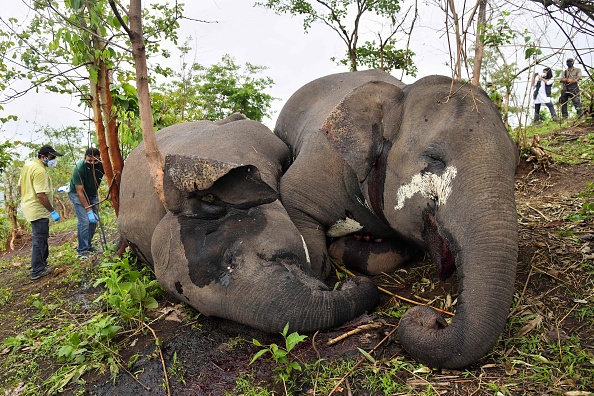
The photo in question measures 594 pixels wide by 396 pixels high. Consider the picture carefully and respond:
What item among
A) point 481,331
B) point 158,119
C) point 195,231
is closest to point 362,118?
point 195,231

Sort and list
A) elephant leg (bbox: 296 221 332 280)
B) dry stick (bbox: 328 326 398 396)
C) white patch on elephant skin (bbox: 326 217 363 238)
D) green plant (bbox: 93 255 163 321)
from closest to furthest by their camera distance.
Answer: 1. dry stick (bbox: 328 326 398 396)
2. green plant (bbox: 93 255 163 321)
3. elephant leg (bbox: 296 221 332 280)
4. white patch on elephant skin (bbox: 326 217 363 238)

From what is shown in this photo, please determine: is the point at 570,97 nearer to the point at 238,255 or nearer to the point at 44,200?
the point at 238,255

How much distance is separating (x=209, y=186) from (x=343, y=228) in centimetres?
135

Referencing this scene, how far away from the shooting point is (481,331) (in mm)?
2387

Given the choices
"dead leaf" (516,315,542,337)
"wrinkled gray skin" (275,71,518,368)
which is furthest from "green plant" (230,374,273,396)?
"dead leaf" (516,315,542,337)

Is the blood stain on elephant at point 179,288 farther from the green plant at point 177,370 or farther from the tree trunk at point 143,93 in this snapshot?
the tree trunk at point 143,93

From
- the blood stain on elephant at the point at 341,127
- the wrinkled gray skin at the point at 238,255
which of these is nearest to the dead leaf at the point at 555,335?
the wrinkled gray skin at the point at 238,255

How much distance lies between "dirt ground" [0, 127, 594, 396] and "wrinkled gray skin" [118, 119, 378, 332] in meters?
0.16

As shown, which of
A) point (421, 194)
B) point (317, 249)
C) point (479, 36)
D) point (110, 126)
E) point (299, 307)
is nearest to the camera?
point (299, 307)

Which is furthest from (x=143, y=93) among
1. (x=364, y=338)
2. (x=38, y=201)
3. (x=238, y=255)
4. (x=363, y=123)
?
(x=38, y=201)

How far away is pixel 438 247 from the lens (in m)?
3.03

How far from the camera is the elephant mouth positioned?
116 inches

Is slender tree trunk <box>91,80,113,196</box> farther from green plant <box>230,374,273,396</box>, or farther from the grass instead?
green plant <box>230,374,273,396</box>

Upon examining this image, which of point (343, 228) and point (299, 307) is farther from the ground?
point (343, 228)
